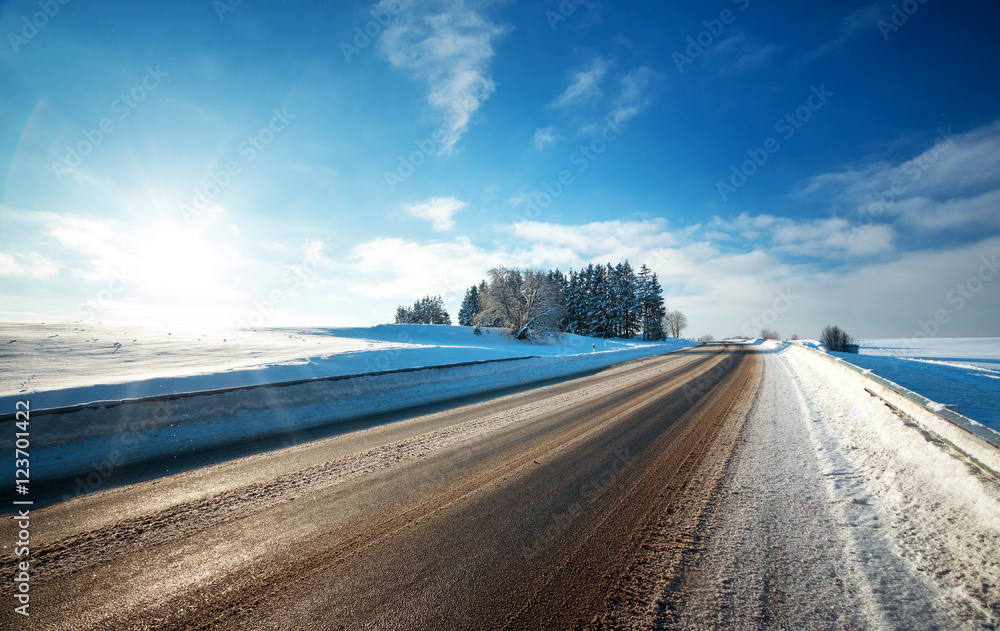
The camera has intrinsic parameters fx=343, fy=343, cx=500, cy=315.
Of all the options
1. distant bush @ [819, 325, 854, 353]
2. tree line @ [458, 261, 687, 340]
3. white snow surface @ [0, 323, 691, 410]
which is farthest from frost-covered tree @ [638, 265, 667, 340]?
white snow surface @ [0, 323, 691, 410]

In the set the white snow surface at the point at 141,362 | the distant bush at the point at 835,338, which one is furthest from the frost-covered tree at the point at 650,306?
the white snow surface at the point at 141,362

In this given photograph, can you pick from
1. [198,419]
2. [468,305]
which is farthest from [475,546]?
[468,305]

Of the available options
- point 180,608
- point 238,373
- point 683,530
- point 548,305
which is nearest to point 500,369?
point 238,373

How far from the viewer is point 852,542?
2.74 meters

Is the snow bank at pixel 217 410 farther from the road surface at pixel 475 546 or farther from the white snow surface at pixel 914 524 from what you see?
the white snow surface at pixel 914 524

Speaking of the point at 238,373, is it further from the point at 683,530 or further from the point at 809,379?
the point at 809,379

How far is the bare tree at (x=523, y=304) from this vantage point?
32.2 m

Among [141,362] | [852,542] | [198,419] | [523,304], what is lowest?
[198,419]

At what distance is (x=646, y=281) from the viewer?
5622 centimetres

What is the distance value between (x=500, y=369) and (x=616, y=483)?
10533mm

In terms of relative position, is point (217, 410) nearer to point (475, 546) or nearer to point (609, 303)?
point (475, 546)

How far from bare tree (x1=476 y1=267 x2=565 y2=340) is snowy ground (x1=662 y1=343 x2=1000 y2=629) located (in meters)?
27.4

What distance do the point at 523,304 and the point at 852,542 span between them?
99.0ft

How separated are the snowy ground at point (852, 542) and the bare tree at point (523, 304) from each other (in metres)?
27.4
